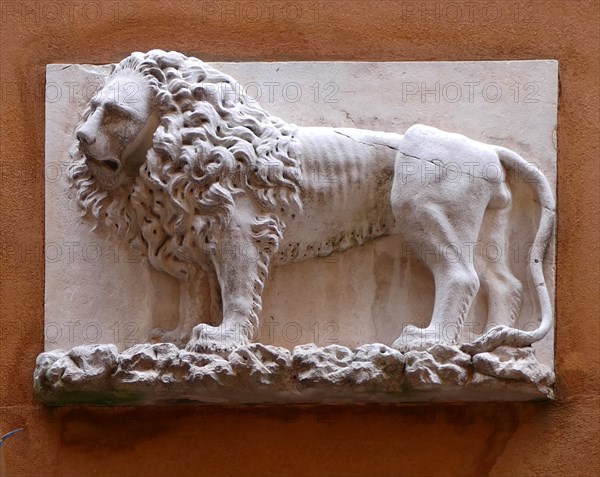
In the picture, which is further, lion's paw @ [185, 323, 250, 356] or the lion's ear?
the lion's ear

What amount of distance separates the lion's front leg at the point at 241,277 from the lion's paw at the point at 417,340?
1.59ft

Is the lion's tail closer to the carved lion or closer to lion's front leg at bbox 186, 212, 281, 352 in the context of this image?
the carved lion

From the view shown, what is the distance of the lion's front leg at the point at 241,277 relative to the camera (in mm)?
5172

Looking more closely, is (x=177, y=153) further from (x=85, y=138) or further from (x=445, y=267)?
(x=445, y=267)

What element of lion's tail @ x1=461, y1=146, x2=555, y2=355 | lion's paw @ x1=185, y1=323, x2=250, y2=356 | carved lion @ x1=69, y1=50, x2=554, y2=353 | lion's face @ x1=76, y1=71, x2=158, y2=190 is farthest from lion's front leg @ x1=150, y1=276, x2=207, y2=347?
lion's tail @ x1=461, y1=146, x2=555, y2=355

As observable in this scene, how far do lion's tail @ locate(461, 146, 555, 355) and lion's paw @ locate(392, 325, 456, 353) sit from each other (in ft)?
0.33

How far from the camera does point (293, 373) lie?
514cm

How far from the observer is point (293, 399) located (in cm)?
525

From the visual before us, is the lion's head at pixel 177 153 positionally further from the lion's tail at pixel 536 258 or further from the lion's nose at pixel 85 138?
the lion's tail at pixel 536 258

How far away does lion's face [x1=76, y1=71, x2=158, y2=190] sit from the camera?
17.3ft

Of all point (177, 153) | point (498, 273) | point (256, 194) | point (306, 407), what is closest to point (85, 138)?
point (177, 153)

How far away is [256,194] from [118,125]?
1.70ft

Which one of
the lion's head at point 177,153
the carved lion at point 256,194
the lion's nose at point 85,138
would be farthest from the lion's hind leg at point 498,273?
the lion's nose at point 85,138

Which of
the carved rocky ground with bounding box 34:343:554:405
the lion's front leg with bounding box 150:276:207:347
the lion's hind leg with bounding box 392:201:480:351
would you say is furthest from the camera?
the lion's front leg with bounding box 150:276:207:347
